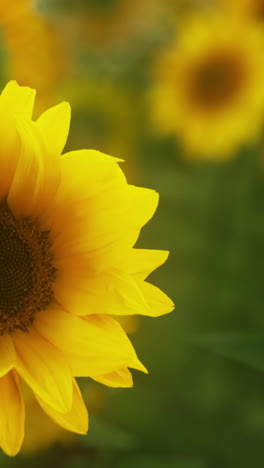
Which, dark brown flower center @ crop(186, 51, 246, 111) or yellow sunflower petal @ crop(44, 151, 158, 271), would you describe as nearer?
yellow sunflower petal @ crop(44, 151, 158, 271)

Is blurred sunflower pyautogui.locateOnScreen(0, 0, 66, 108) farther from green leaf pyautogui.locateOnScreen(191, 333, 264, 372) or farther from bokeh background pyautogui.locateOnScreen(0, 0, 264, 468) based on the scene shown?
green leaf pyautogui.locateOnScreen(191, 333, 264, 372)

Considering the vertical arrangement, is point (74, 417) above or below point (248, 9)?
below

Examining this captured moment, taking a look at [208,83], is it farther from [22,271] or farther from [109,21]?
[22,271]

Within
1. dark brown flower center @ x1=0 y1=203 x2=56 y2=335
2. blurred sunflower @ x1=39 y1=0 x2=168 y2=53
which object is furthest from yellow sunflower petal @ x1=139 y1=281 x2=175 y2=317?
blurred sunflower @ x1=39 y1=0 x2=168 y2=53

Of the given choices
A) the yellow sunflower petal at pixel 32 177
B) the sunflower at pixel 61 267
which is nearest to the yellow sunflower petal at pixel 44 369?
the sunflower at pixel 61 267

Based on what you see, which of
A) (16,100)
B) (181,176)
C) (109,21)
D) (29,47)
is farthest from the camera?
(109,21)

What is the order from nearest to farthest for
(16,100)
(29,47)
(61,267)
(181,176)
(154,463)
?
(16,100) < (61,267) < (154,463) < (29,47) < (181,176)

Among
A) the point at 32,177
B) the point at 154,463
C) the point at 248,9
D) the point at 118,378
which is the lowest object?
the point at 154,463

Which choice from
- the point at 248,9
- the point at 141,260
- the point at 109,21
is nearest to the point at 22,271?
the point at 141,260
